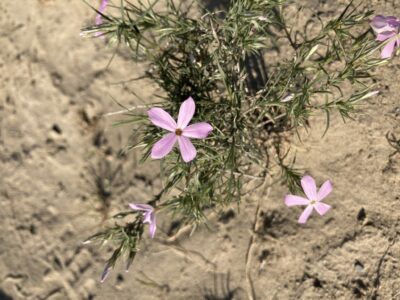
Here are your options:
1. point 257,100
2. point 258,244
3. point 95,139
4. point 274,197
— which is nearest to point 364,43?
point 257,100

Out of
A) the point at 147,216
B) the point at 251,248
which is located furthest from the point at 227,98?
the point at 251,248

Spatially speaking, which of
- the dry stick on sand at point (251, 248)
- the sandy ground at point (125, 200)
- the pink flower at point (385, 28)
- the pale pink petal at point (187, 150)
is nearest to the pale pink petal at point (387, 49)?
the pink flower at point (385, 28)

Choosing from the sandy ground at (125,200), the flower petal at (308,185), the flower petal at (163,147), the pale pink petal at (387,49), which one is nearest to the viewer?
the flower petal at (163,147)

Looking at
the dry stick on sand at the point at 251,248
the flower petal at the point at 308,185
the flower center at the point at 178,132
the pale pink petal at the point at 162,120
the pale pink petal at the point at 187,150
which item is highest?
the pale pink petal at the point at 162,120

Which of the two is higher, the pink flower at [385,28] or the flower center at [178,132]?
the pink flower at [385,28]

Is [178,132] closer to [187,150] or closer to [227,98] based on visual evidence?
[187,150]

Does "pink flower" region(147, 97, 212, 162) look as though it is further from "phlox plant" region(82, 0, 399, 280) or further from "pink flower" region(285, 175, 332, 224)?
"pink flower" region(285, 175, 332, 224)

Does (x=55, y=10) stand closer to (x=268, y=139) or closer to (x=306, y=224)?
(x=268, y=139)

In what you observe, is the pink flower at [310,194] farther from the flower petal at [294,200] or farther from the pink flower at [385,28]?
the pink flower at [385,28]
